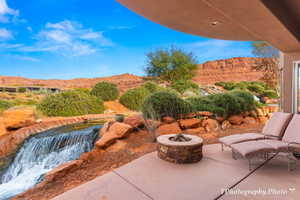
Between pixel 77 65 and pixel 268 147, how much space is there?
30076mm

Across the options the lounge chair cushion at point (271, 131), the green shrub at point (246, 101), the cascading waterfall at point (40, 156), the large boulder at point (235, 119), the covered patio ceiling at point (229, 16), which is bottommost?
the cascading waterfall at point (40, 156)

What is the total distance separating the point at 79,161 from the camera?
4289 mm

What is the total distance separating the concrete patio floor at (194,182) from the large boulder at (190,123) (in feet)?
9.18

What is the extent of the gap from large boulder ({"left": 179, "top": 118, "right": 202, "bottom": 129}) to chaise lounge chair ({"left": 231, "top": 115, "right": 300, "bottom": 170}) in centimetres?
295

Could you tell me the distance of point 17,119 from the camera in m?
6.79

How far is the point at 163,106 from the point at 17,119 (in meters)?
5.43

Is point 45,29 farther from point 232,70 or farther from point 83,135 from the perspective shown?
point 232,70

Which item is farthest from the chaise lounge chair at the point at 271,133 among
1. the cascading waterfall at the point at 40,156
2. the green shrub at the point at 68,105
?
the green shrub at the point at 68,105

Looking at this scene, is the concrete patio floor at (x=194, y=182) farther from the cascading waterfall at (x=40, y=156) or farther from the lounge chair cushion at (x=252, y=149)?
the cascading waterfall at (x=40, y=156)

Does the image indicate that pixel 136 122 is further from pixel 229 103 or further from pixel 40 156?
pixel 229 103

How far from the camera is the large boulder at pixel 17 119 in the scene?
6.63 m

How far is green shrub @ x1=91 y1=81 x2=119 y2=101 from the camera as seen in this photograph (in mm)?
13479

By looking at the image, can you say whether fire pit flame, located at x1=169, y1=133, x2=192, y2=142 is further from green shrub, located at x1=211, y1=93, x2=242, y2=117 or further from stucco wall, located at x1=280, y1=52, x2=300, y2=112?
stucco wall, located at x1=280, y1=52, x2=300, y2=112

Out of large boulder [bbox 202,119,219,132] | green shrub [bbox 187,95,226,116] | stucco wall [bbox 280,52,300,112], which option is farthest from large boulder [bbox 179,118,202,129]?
stucco wall [bbox 280,52,300,112]
